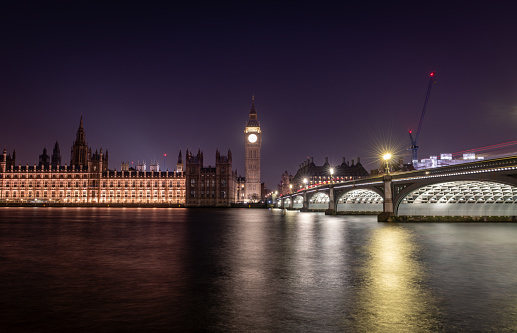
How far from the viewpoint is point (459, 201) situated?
80.8 meters

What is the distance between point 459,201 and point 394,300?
76127 mm

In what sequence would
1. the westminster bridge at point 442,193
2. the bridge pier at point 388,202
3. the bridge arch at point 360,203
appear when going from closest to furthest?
the westminster bridge at point 442,193 < the bridge pier at point 388,202 < the bridge arch at point 360,203

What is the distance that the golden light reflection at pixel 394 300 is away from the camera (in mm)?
11016

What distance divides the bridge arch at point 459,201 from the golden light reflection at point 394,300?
48461 millimetres

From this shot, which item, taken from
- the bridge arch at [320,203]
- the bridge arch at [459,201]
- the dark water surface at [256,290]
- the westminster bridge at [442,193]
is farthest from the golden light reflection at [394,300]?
the bridge arch at [320,203]

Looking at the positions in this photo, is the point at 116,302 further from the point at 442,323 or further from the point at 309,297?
the point at 442,323

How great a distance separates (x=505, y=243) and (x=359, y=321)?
3044 cm

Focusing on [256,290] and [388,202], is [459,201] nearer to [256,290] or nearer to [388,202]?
[388,202]

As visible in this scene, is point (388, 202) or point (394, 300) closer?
point (394, 300)

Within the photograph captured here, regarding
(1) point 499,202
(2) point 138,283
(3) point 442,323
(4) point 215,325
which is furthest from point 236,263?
(1) point 499,202

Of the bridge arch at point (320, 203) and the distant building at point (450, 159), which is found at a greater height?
the distant building at point (450, 159)

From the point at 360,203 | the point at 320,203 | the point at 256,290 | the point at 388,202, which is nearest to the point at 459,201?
the point at 388,202

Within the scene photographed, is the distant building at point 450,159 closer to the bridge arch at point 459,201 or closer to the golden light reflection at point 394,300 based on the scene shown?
the bridge arch at point 459,201

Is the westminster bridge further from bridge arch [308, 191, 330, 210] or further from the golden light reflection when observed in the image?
bridge arch [308, 191, 330, 210]
